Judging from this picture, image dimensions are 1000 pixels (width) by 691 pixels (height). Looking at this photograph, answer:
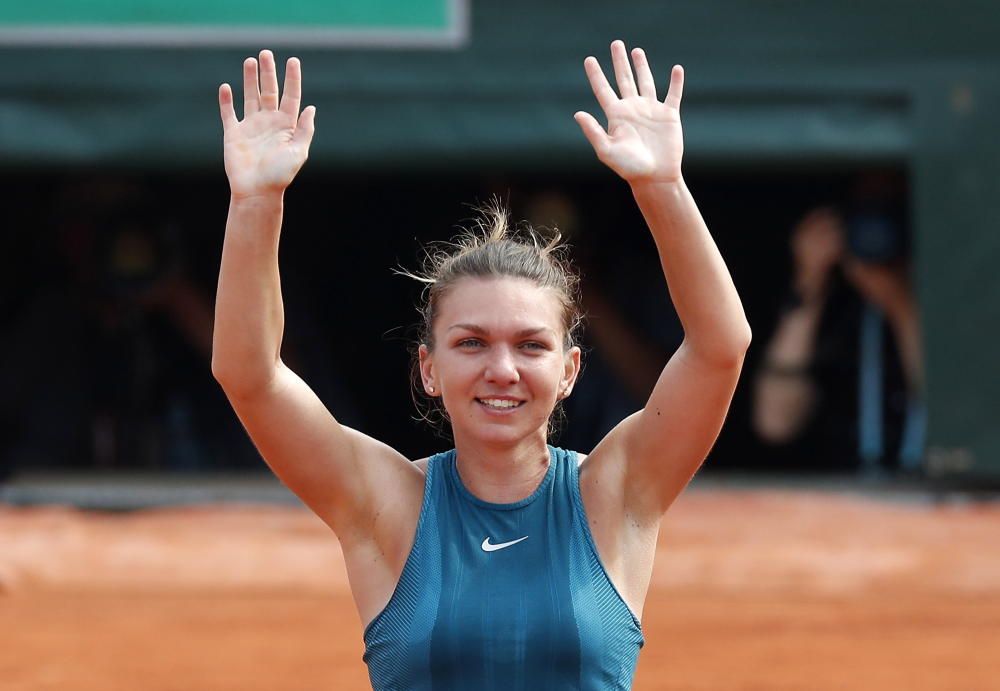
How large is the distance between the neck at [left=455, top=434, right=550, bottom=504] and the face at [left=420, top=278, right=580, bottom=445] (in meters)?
0.03

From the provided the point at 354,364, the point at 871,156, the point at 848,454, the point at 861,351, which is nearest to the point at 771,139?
the point at 871,156

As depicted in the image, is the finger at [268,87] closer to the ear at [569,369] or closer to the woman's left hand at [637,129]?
the woman's left hand at [637,129]

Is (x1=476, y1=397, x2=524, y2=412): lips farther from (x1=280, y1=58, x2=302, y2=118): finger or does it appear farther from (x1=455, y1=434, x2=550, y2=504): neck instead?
(x1=280, y1=58, x2=302, y2=118): finger

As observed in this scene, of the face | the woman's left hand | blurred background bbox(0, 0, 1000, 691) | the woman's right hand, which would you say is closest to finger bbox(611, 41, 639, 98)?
the woman's left hand

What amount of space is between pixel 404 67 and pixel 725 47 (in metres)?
1.40

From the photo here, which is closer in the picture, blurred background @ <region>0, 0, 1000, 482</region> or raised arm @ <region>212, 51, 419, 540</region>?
raised arm @ <region>212, 51, 419, 540</region>

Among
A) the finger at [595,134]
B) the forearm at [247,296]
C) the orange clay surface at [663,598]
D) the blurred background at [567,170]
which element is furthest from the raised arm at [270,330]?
the blurred background at [567,170]

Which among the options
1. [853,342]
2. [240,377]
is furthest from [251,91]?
[853,342]

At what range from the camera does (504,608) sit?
224 cm

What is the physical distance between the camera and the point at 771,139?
665 cm

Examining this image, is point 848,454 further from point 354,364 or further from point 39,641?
point 39,641

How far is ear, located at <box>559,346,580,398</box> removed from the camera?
244cm

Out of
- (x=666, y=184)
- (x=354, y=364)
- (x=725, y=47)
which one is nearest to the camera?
(x=666, y=184)

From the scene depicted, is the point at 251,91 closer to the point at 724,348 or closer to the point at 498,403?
the point at 498,403
